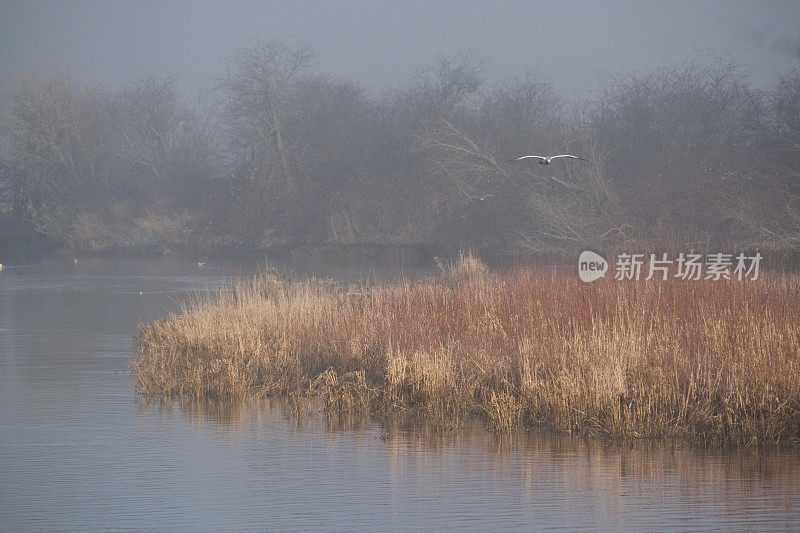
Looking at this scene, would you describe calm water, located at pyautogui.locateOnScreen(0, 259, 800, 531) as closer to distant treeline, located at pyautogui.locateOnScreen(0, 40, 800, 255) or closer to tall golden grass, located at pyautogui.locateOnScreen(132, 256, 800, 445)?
tall golden grass, located at pyautogui.locateOnScreen(132, 256, 800, 445)

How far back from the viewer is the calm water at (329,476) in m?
6.93

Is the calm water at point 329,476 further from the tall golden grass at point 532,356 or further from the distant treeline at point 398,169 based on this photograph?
the distant treeline at point 398,169

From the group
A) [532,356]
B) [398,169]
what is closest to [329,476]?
[532,356]

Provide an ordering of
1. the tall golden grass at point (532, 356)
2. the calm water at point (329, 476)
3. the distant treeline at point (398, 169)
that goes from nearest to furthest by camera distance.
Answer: the calm water at point (329, 476) < the tall golden grass at point (532, 356) < the distant treeline at point (398, 169)

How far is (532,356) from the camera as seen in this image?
10.3 meters

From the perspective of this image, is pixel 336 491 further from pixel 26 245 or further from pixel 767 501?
pixel 26 245

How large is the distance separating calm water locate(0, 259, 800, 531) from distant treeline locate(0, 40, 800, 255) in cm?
1667

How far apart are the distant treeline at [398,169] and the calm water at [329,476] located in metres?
16.7

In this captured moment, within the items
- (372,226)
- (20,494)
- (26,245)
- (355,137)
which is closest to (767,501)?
(20,494)

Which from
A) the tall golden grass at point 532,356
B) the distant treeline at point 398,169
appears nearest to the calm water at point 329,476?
the tall golden grass at point 532,356

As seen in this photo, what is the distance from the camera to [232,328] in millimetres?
13547

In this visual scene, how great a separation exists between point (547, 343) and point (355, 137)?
147 feet

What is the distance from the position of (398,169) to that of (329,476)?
4297cm

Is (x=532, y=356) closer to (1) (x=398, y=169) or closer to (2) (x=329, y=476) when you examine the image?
(2) (x=329, y=476)
